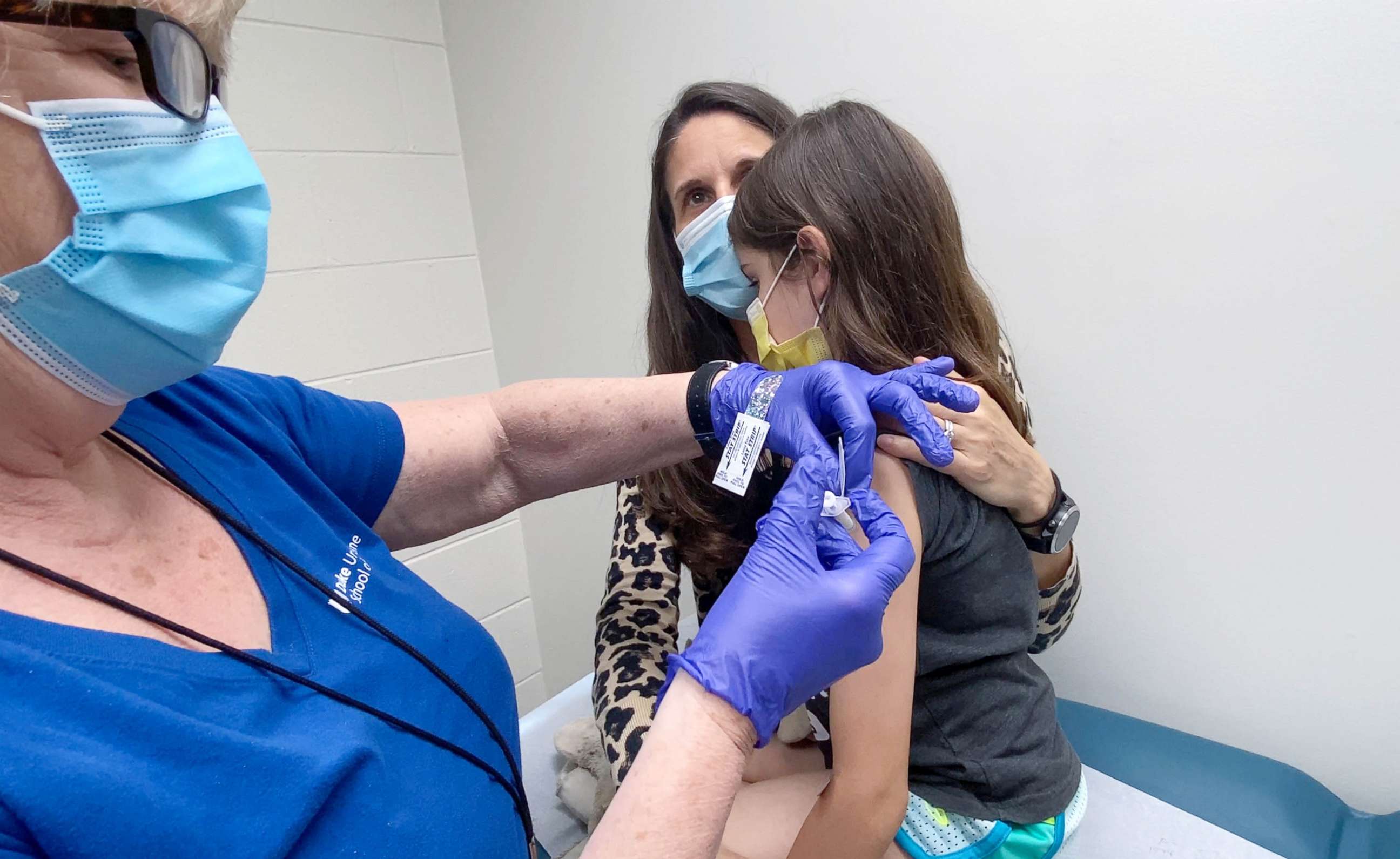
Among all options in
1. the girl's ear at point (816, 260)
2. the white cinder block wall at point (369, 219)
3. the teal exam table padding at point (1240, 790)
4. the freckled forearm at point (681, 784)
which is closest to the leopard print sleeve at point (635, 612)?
the girl's ear at point (816, 260)

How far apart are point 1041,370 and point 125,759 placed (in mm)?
1519

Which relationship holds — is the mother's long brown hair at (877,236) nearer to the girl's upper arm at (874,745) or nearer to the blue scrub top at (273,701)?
the girl's upper arm at (874,745)

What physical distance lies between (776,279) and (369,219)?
4.75ft

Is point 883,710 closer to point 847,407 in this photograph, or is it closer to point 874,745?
point 874,745

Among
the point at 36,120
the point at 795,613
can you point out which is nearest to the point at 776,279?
the point at 795,613

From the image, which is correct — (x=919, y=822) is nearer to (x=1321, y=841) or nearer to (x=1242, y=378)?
(x=1321, y=841)

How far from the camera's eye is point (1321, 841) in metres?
1.25

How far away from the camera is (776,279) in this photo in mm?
1211

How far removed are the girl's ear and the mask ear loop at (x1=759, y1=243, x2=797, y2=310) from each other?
1 centimetres

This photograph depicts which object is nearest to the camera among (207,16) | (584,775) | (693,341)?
(207,16)

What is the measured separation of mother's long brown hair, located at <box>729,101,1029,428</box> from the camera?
1112 millimetres

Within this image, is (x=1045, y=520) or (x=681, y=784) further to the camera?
(x=1045, y=520)

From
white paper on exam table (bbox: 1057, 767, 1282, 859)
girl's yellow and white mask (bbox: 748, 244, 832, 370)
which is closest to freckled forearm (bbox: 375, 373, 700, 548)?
girl's yellow and white mask (bbox: 748, 244, 832, 370)

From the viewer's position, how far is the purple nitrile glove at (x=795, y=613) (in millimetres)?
658
